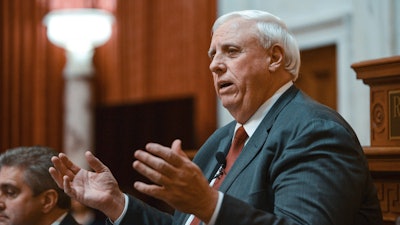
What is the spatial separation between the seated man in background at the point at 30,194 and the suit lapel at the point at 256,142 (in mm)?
1039

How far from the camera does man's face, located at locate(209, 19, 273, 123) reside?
3.01 meters

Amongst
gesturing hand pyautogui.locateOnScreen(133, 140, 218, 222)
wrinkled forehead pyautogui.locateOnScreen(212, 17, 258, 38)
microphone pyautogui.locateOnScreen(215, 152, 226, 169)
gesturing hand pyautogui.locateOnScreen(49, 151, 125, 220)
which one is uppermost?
wrinkled forehead pyautogui.locateOnScreen(212, 17, 258, 38)

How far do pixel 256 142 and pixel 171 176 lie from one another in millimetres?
700

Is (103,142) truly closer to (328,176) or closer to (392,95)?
(392,95)

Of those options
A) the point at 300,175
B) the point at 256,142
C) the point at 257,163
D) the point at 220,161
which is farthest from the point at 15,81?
the point at 300,175

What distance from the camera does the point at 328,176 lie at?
8.34 ft

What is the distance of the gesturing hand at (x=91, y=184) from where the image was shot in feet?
9.37

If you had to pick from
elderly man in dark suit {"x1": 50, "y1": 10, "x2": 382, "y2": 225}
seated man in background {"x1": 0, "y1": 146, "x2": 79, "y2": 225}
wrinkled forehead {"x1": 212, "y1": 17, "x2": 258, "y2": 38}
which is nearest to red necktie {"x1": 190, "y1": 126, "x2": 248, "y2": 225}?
elderly man in dark suit {"x1": 50, "y1": 10, "x2": 382, "y2": 225}

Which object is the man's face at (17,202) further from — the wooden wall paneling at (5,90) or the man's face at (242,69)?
the wooden wall paneling at (5,90)

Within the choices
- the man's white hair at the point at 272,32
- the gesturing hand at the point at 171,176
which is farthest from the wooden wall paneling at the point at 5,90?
the gesturing hand at the point at 171,176

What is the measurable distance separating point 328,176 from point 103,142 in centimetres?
694

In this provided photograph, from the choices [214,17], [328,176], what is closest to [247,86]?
[328,176]

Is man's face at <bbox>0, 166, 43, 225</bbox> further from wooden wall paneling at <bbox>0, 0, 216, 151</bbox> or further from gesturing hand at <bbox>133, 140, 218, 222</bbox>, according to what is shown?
wooden wall paneling at <bbox>0, 0, 216, 151</bbox>

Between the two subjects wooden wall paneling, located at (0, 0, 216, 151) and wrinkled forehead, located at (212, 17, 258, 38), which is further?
wooden wall paneling, located at (0, 0, 216, 151)
